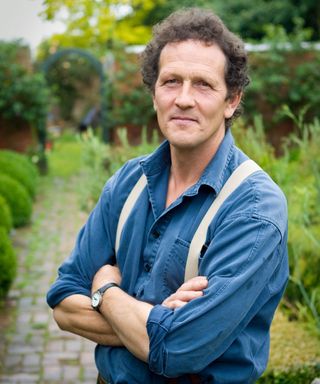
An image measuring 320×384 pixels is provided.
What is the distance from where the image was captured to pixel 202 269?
2.12m

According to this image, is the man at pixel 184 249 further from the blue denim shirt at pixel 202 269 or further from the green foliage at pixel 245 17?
the green foliage at pixel 245 17

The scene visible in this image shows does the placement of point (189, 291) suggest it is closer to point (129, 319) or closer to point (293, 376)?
point (129, 319)

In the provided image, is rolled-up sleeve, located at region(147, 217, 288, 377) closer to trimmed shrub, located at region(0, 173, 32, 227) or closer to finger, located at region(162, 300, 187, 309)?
finger, located at region(162, 300, 187, 309)

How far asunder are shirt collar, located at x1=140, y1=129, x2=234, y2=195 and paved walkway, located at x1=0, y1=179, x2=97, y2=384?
2.76m

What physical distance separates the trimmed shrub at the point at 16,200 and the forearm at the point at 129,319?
726 cm

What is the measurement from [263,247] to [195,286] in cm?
23

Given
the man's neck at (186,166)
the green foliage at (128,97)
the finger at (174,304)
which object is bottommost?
the finger at (174,304)

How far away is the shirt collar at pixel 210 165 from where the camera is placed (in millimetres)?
2195

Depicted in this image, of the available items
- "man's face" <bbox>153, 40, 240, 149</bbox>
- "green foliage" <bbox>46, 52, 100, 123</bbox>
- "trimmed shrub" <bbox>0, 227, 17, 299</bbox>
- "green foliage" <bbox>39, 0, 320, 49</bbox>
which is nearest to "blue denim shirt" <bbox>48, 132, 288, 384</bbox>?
"man's face" <bbox>153, 40, 240, 149</bbox>

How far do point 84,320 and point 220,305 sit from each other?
0.59 meters

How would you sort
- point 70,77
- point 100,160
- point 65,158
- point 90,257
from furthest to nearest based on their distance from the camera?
point 70,77 < point 65,158 < point 100,160 < point 90,257

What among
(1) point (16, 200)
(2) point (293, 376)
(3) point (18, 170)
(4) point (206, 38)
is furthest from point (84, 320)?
(3) point (18, 170)

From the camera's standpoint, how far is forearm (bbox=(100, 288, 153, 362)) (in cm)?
210

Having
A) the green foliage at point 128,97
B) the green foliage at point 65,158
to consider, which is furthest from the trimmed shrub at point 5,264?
the green foliage at point 128,97
